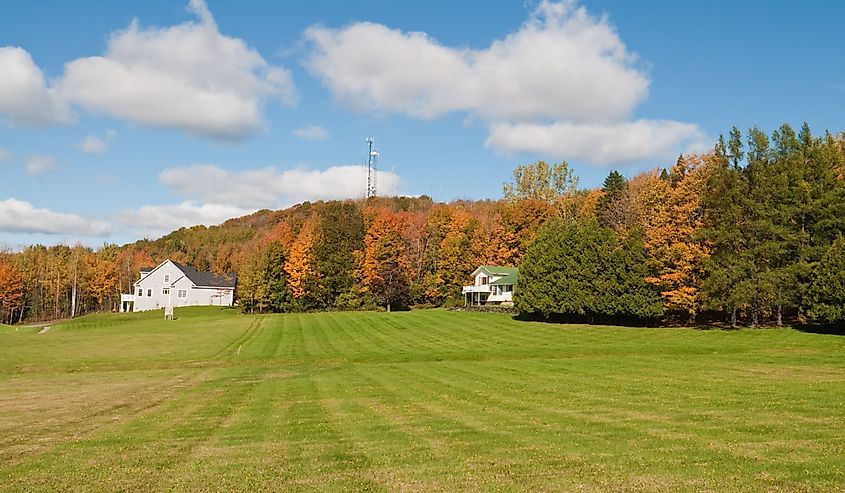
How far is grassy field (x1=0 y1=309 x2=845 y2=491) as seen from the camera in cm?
1152

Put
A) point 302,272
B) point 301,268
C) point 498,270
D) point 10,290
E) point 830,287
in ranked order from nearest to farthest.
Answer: point 830,287, point 498,270, point 302,272, point 301,268, point 10,290

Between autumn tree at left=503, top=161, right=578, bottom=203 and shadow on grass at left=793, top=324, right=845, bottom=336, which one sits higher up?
autumn tree at left=503, top=161, right=578, bottom=203

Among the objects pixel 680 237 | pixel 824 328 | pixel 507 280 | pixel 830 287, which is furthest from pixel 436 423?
pixel 507 280

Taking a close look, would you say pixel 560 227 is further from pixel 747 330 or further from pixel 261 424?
pixel 261 424

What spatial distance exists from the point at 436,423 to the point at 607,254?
53.6 meters

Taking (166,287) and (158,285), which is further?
(158,285)

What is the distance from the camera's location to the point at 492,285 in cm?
8888

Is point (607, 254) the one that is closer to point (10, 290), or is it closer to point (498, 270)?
point (498, 270)

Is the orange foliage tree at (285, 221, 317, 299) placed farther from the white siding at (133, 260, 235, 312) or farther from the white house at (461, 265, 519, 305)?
the white siding at (133, 260, 235, 312)

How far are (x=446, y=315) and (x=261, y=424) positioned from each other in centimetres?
6195

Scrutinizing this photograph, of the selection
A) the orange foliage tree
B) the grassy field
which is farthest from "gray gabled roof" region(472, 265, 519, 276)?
the grassy field

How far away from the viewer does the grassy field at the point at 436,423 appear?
11.5 metres

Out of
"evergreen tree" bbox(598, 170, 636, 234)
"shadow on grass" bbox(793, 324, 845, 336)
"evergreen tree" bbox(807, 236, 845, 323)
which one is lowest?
"shadow on grass" bbox(793, 324, 845, 336)

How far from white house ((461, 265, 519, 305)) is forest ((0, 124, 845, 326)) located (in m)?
3.22
